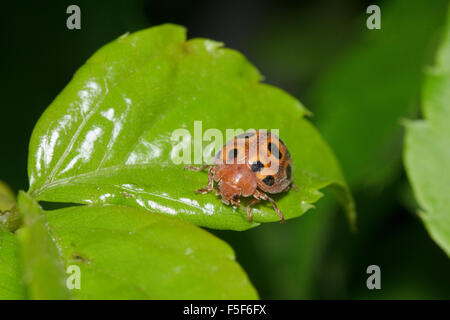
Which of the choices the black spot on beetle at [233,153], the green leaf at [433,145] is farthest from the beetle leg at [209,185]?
the green leaf at [433,145]

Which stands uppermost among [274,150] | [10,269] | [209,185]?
[274,150]

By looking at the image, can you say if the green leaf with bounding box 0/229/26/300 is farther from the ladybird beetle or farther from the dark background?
the dark background

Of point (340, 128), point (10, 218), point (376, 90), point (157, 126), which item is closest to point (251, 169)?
point (157, 126)

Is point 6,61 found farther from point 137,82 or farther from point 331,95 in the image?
point 331,95

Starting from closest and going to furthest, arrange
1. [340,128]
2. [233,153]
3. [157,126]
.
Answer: [157,126], [233,153], [340,128]

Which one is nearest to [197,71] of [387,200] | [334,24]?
[387,200]

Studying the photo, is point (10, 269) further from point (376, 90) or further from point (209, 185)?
point (376, 90)
